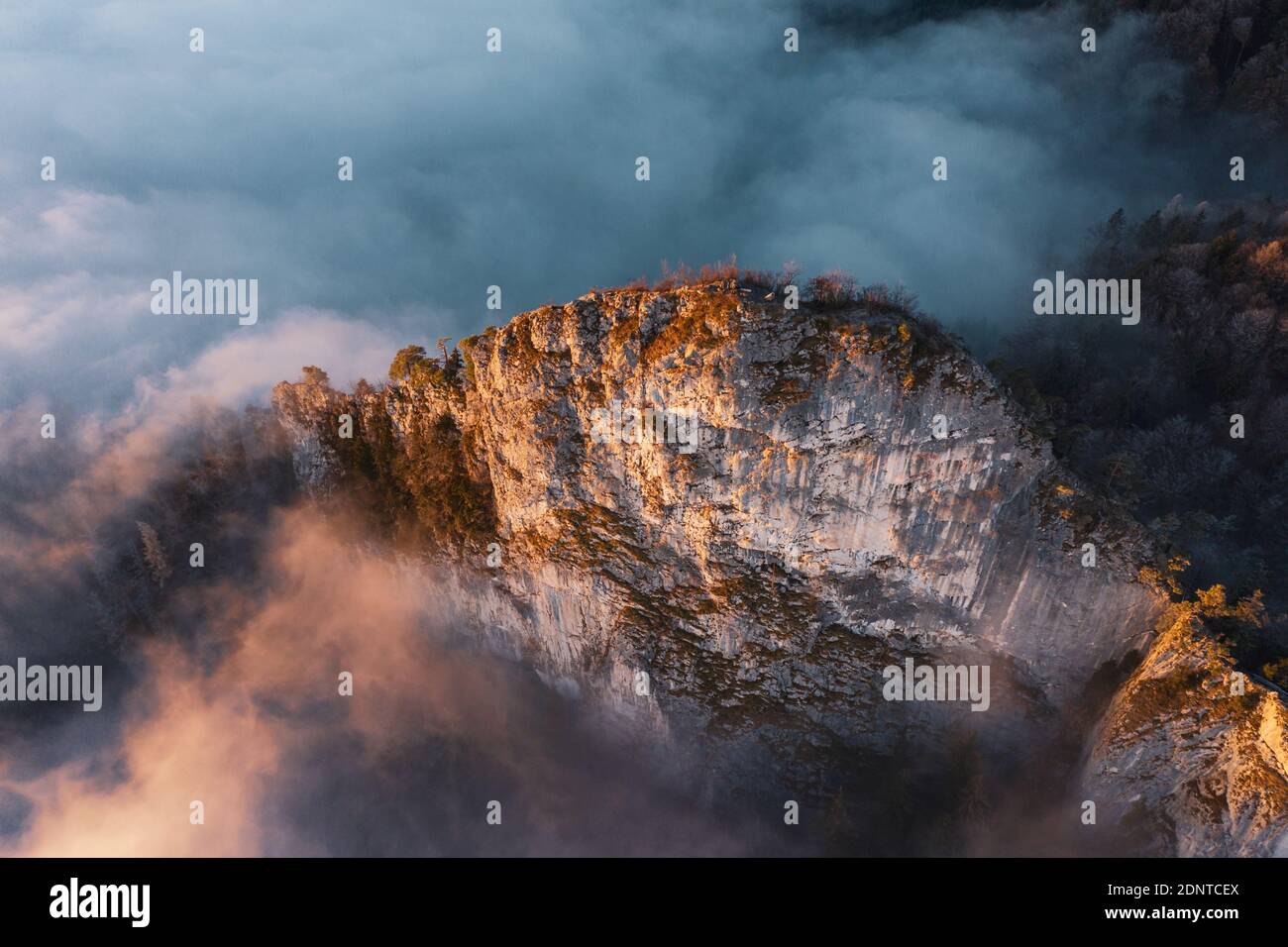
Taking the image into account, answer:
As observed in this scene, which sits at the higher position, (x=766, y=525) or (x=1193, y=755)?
(x=766, y=525)

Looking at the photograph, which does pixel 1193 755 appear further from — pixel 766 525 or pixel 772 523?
pixel 766 525

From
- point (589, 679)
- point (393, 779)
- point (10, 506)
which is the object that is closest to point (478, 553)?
point (589, 679)

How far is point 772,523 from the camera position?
110 ft

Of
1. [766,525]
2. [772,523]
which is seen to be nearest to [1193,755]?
[772,523]

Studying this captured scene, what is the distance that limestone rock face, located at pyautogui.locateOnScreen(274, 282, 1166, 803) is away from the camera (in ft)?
101

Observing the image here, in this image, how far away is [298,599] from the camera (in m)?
49.3

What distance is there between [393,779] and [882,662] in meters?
33.0

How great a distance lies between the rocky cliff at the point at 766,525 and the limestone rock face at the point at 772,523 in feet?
0.39

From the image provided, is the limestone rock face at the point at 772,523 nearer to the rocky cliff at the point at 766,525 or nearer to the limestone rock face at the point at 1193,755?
the rocky cliff at the point at 766,525

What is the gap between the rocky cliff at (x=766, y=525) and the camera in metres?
30.8

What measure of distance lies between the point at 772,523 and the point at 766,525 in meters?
0.33

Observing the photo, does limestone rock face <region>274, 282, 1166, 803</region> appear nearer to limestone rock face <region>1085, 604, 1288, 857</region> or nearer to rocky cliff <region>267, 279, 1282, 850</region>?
rocky cliff <region>267, 279, 1282, 850</region>

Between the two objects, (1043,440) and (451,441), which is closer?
A: (1043,440)

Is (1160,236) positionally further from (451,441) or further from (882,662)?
(451,441)
